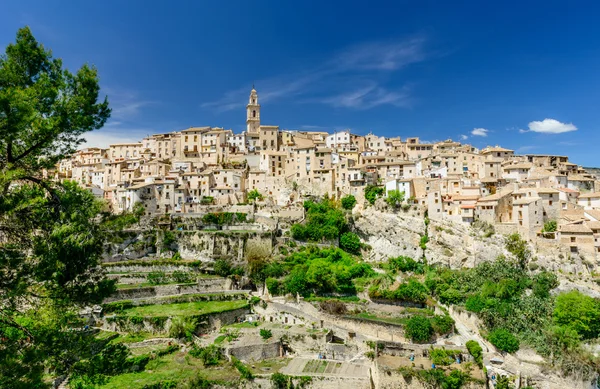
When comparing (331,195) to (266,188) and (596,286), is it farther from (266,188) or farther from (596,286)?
(596,286)

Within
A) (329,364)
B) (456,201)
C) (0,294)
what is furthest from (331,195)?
(0,294)

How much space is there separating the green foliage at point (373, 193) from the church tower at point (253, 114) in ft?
93.2

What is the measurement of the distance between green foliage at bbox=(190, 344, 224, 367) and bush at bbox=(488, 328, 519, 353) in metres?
16.0

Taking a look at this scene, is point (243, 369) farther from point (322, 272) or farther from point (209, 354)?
point (322, 272)

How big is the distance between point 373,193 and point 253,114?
32399 millimetres

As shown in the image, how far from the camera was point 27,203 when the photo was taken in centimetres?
714

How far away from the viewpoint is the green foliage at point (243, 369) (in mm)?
19688

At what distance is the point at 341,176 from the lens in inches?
1823

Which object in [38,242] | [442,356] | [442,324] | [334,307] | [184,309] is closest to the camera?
[38,242]

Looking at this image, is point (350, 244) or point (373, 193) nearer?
point (350, 244)

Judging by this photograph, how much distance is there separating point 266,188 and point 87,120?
40.3 m

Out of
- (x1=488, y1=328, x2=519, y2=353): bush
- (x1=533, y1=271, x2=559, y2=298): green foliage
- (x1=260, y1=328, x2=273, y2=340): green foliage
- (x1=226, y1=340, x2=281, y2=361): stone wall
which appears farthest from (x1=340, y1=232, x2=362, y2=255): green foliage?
(x1=488, y1=328, x2=519, y2=353): bush

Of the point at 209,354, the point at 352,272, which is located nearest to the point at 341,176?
the point at 352,272

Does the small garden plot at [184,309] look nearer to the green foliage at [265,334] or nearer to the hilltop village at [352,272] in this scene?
the hilltop village at [352,272]
